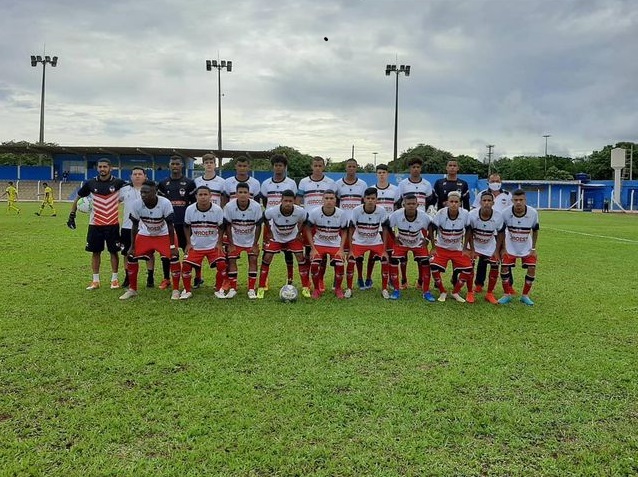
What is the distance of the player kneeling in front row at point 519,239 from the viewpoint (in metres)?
7.19

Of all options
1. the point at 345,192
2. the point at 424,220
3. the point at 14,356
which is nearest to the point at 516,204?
the point at 424,220

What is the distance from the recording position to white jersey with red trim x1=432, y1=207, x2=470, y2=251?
7367 millimetres

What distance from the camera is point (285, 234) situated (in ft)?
24.8

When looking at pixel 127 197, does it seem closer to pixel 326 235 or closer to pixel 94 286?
pixel 94 286

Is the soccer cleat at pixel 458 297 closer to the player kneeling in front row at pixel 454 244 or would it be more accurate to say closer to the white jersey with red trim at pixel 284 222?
the player kneeling in front row at pixel 454 244

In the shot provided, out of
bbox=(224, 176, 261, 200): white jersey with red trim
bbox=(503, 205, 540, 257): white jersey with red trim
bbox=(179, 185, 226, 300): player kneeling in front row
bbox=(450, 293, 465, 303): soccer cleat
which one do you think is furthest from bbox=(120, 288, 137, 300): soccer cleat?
bbox=(503, 205, 540, 257): white jersey with red trim

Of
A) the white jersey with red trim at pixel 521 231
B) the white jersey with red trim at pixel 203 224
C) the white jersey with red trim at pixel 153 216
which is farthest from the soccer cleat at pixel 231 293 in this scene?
the white jersey with red trim at pixel 521 231

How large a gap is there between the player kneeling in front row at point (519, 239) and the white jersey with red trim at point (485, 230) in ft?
0.47

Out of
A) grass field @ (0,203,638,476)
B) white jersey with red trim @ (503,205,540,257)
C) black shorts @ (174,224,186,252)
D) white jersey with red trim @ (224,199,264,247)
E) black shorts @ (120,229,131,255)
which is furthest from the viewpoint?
black shorts @ (120,229,131,255)

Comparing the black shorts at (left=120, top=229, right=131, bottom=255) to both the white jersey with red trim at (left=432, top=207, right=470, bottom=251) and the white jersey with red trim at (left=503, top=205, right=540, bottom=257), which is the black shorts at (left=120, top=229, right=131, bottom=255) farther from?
the white jersey with red trim at (left=503, top=205, right=540, bottom=257)

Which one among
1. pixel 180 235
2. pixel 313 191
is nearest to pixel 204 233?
pixel 180 235

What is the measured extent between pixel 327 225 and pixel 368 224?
2.01 ft

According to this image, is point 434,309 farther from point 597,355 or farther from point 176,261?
point 176,261

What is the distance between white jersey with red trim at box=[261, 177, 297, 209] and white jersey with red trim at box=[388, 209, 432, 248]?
172cm
